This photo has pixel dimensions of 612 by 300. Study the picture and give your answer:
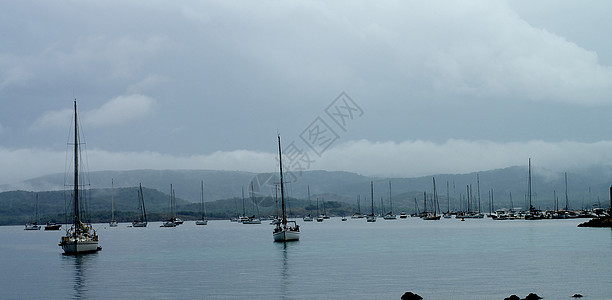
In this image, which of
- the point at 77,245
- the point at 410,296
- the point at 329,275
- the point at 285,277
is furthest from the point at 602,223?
the point at 410,296

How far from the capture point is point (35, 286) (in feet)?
210

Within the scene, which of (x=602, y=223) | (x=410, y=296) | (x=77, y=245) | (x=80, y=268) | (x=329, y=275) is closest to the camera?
(x=410, y=296)

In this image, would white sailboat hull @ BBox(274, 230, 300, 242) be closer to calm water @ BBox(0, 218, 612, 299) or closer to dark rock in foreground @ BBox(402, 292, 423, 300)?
calm water @ BBox(0, 218, 612, 299)

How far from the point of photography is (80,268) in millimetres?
79688

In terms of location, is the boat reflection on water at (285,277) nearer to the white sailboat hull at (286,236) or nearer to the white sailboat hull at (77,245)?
the white sailboat hull at (286,236)

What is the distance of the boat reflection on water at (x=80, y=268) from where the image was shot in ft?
189

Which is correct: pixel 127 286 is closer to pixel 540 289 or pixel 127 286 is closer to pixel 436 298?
pixel 436 298

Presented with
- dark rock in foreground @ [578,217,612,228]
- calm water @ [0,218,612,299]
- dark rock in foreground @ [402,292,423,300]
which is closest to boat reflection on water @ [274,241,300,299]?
calm water @ [0,218,612,299]

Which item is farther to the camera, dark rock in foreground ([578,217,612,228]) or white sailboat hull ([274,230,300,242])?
dark rock in foreground ([578,217,612,228])

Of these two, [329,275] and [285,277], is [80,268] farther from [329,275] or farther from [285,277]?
→ [329,275]

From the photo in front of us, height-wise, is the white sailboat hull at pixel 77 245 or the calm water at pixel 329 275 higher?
the white sailboat hull at pixel 77 245

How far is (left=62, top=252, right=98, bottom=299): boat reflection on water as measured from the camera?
5769 centimetres

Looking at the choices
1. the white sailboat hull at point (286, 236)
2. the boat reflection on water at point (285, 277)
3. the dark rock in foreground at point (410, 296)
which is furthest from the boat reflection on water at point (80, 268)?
the white sailboat hull at point (286, 236)

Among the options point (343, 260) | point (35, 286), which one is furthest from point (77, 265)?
point (343, 260)
